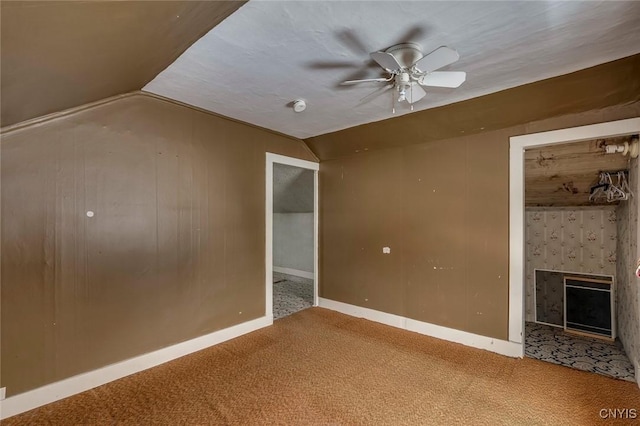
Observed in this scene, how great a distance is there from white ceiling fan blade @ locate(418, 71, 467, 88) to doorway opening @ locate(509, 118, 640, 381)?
51.4 inches

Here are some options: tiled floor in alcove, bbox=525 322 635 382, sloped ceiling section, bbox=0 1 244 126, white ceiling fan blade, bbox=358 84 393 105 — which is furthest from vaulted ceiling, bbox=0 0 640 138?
tiled floor in alcove, bbox=525 322 635 382

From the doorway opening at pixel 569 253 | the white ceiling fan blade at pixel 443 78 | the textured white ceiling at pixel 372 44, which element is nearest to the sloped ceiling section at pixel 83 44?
the textured white ceiling at pixel 372 44

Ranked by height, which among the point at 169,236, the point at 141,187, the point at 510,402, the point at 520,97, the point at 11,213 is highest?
the point at 520,97

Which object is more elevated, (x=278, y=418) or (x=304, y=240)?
(x=304, y=240)

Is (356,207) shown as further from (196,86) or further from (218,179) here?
(196,86)

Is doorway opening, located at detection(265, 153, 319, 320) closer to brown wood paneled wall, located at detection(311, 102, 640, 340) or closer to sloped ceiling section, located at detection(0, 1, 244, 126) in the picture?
brown wood paneled wall, located at detection(311, 102, 640, 340)

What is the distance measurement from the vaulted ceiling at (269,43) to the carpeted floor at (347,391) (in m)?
2.20

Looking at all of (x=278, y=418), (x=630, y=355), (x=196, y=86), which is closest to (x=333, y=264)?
(x=278, y=418)

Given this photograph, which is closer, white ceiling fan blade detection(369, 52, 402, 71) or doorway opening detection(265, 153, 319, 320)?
white ceiling fan blade detection(369, 52, 402, 71)

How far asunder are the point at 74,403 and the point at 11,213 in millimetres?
1468

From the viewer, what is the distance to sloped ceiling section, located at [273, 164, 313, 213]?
16.4ft

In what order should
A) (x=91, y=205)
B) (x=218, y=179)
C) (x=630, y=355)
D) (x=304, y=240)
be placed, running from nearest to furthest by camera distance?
(x=91, y=205) < (x=630, y=355) < (x=218, y=179) < (x=304, y=240)

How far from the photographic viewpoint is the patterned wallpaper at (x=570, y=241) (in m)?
3.81

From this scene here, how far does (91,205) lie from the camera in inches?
93.4
